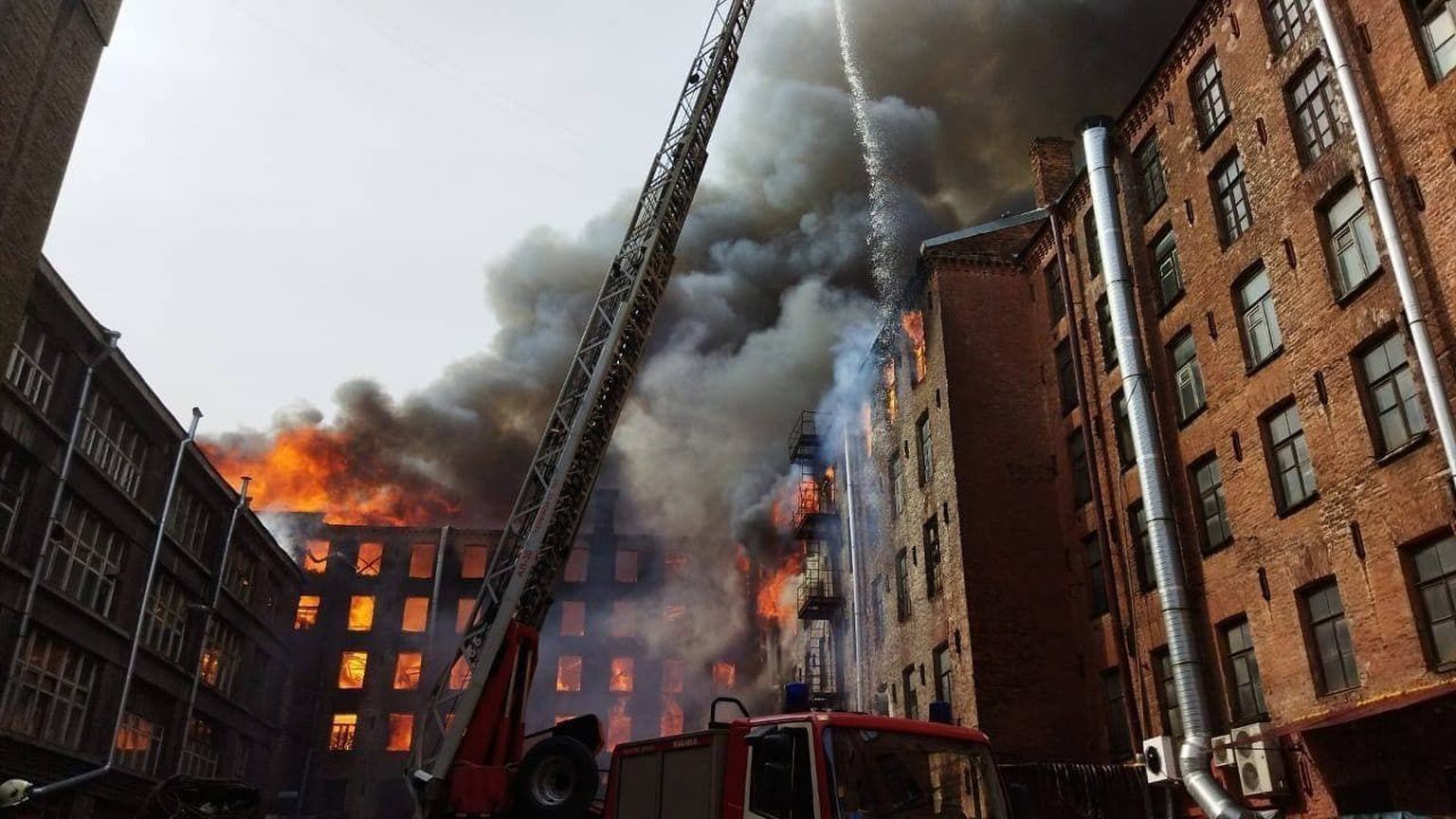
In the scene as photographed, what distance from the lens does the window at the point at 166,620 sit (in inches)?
987

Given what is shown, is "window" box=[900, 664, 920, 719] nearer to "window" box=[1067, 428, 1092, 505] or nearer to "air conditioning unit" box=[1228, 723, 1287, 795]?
"window" box=[1067, 428, 1092, 505]

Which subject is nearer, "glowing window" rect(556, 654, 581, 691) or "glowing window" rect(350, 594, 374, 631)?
"glowing window" rect(350, 594, 374, 631)

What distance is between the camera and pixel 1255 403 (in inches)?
624

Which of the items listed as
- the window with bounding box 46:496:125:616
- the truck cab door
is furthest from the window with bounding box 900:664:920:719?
the window with bounding box 46:496:125:616

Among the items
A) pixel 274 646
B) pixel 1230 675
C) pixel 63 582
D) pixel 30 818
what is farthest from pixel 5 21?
pixel 274 646

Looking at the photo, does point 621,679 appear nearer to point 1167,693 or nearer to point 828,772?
point 1167,693

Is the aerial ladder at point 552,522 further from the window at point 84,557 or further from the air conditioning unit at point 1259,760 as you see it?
the window at point 84,557

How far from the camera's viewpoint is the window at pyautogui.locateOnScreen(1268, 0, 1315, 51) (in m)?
15.5

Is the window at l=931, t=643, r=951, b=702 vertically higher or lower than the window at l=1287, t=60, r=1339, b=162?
lower

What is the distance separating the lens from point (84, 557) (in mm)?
21672

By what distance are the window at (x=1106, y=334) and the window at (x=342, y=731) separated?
35.7 meters

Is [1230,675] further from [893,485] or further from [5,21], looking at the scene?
[5,21]

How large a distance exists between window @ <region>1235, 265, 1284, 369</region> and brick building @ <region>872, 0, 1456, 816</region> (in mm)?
54

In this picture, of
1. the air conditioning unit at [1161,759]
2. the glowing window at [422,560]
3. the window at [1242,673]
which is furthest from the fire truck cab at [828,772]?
the glowing window at [422,560]
